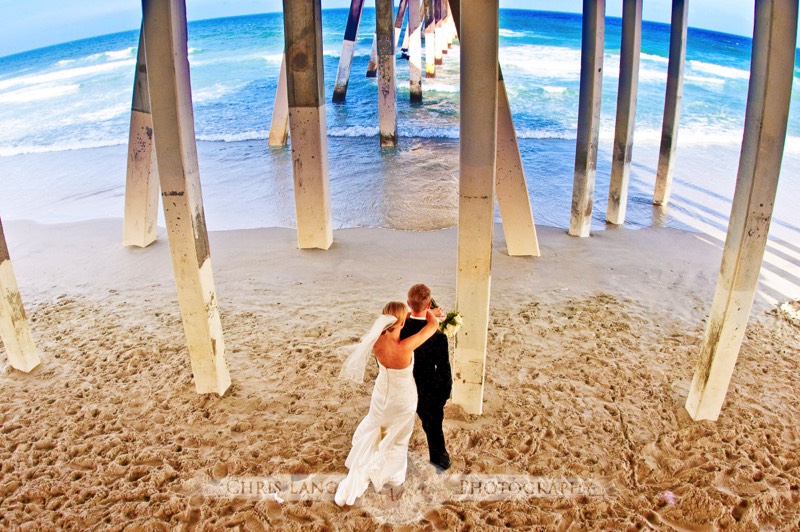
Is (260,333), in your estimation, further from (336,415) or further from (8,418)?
(8,418)

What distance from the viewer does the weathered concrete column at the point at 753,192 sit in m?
3.16

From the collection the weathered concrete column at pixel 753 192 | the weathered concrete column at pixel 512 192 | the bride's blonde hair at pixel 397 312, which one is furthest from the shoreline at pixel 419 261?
the bride's blonde hair at pixel 397 312

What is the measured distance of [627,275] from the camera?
6387 millimetres

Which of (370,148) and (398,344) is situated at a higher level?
(398,344)

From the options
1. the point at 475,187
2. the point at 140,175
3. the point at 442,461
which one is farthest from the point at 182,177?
the point at 140,175

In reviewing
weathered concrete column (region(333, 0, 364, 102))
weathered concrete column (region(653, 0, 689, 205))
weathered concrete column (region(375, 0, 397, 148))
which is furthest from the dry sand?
weathered concrete column (region(333, 0, 364, 102))

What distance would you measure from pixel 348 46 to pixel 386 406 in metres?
13.9

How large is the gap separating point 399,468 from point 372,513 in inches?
11.8

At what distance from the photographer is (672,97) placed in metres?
7.97

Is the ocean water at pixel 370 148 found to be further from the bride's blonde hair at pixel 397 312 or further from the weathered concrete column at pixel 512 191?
the bride's blonde hair at pixel 397 312

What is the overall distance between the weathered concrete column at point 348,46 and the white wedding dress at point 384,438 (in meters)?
11.9

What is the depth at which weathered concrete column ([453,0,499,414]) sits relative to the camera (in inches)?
125

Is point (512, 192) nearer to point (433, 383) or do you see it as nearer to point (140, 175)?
point (433, 383)

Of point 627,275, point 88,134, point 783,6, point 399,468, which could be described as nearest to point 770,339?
point 627,275
